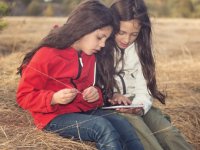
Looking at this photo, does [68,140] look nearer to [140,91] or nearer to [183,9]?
[140,91]

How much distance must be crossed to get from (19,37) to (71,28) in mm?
7235

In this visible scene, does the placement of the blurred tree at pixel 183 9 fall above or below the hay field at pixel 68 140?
below

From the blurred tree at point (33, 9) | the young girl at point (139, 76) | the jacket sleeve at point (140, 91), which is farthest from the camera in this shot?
the blurred tree at point (33, 9)

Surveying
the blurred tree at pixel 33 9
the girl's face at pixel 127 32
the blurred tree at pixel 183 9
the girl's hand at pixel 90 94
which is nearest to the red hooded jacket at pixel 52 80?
the girl's hand at pixel 90 94

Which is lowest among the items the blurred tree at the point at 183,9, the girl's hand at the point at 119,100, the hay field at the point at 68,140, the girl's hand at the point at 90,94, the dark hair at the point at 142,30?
the blurred tree at the point at 183,9

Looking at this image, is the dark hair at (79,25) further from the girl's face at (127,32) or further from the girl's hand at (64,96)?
the girl's hand at (64,96)

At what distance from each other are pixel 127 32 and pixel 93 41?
0.41 m

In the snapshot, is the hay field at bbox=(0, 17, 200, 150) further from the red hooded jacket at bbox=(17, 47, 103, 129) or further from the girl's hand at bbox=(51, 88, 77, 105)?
the girl's hand at bbox=(51, 88, 77, 105)

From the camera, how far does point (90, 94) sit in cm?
331

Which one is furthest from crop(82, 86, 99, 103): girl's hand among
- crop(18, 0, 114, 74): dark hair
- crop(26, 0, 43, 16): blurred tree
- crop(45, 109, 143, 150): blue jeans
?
crop(26, 0, 43, 16): blurred tree

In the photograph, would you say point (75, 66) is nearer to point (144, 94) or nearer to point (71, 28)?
point (71, 28)

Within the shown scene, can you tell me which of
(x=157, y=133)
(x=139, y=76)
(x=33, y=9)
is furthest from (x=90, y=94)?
(x=33, y=9)

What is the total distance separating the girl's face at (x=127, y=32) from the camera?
378cm

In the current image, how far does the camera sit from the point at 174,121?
14.9 feet
